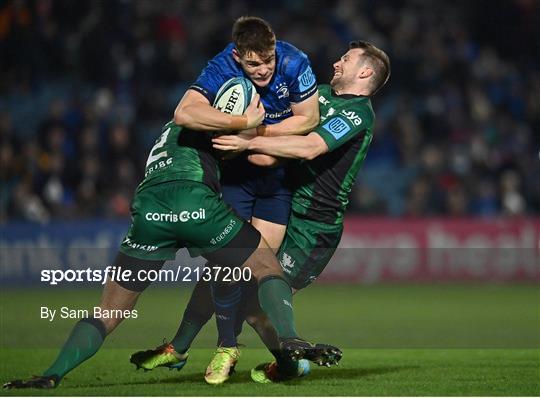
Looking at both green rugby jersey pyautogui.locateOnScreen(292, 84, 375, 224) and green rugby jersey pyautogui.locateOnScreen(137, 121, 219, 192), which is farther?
green rugby jersey pyautogui.locateOnScreen(292, 84, 375, 224)

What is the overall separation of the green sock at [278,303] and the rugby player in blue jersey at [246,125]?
1.97 ft

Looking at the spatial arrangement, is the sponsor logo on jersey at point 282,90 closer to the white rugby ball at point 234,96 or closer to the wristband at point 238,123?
the white rugby ball at point 234,96

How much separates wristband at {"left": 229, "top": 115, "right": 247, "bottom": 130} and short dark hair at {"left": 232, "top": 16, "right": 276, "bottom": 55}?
443mm

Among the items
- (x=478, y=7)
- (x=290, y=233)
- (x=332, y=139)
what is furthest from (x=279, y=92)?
(x=478, y=7)

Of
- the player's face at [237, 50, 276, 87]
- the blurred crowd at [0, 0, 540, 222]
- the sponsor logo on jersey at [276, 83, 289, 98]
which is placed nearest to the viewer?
the player's face at [237, 50, 276, 87]

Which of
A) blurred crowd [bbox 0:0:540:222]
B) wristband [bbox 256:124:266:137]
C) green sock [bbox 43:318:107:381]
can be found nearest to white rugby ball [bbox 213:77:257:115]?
wristband [bbox 256:124:266:137]

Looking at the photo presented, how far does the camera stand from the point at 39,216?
56.9 feet

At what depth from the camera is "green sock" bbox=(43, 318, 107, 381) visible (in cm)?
691

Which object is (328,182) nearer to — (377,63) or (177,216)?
(377,63)

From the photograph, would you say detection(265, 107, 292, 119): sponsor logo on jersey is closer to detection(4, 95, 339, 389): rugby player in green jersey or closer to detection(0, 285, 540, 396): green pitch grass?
detection(4, 95, 339, 389): rugby player in green jersey

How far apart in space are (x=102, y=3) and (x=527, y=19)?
8230mm

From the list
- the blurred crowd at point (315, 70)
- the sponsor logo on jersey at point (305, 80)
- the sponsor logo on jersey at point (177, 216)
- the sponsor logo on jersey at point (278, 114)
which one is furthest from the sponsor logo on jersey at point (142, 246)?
the blurred crowd at point (315, 70)

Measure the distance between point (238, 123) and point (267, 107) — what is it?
75 cm

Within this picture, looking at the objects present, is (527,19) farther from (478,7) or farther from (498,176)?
(498,176)
